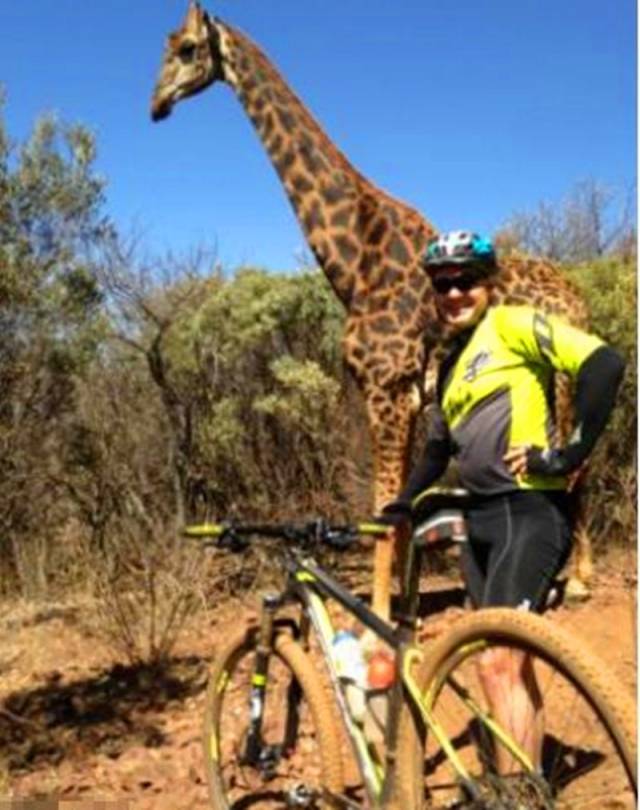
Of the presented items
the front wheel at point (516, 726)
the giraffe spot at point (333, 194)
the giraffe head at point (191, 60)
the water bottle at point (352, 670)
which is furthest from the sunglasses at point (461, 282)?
the giraffe head at point (191, 60)

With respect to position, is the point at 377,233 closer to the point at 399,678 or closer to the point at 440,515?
the point at 440,515

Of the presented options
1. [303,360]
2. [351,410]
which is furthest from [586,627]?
[303,360]

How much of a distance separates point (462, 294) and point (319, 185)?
13.6 feet

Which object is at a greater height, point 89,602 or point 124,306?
point 124,306

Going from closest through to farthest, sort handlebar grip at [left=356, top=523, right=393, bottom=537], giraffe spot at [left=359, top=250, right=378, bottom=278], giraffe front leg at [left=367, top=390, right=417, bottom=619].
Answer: handlebar grip at [left=356, top=523, right=393, bottom=537]
giraffe front leg at [left=367, top=390, right=417, bottom=619]
giraffe spot at [left=359, top=250, right=378, bottom=278]

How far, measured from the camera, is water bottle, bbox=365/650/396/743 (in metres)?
3.63

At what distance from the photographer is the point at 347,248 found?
741 cm

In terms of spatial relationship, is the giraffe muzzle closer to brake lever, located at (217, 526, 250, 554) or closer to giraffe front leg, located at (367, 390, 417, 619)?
giraffe front leg, located at (367, 390, 417, 619)

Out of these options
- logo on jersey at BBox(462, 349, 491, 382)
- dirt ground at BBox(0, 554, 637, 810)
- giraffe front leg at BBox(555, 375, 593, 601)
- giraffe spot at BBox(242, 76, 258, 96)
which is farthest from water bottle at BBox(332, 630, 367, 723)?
giraffe spot at BBox(242, 76, 258, 96)

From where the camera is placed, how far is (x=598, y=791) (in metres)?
3.18

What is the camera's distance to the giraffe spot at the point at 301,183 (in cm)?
774

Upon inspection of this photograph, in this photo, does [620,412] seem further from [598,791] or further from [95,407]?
[598,791]

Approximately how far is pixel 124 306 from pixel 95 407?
1.02 m

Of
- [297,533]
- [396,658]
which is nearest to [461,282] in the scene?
A: [297,533]
